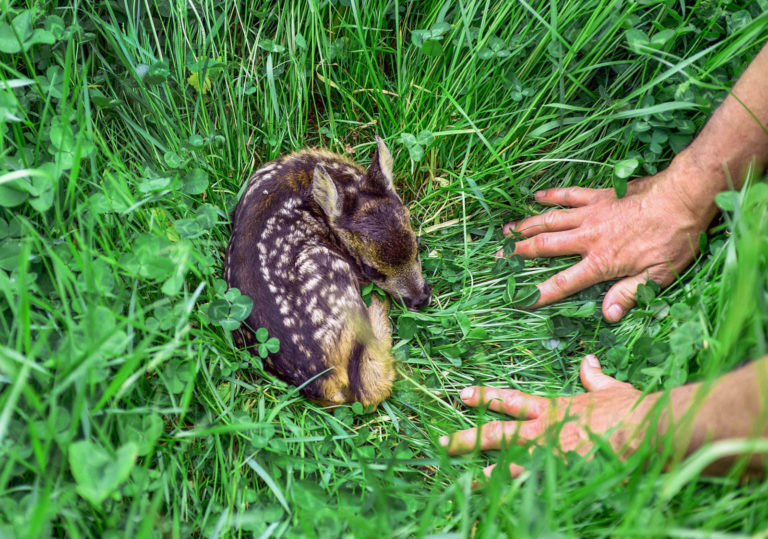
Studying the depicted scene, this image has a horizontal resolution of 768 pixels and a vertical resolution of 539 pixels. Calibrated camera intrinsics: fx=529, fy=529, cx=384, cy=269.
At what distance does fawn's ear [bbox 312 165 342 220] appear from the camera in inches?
115

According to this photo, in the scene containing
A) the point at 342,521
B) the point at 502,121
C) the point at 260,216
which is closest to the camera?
the point at 342,521

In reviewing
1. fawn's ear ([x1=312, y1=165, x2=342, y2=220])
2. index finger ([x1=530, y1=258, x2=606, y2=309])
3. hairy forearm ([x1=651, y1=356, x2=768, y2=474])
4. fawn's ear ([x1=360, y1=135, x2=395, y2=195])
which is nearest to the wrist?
index finger ([x1=530, y1=258, x2=606, y2=309])

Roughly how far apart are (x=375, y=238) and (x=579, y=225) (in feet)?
3.84

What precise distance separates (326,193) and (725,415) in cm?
214

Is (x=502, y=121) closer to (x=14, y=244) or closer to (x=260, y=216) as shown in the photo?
(x=260, y=216)

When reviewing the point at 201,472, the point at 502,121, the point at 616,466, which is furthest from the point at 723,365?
the point at 201,472

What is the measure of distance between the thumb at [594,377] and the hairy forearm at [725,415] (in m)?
0.75

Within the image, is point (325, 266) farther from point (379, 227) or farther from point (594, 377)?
point (594, 377)

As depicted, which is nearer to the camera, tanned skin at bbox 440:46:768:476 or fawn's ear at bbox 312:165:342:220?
tanned skin at bbox 440:46:768:476

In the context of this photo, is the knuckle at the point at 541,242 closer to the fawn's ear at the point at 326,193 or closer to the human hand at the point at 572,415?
the human hand at the point at 572,415

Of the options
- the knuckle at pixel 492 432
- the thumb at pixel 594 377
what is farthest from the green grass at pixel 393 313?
the knuckle at pixel 492 432

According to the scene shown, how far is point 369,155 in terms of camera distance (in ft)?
11.9

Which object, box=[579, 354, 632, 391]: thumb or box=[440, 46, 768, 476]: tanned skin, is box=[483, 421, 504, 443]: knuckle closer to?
box=[440, 46, 768, 476]: tanned skin

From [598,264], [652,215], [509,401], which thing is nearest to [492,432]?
[509,401]
